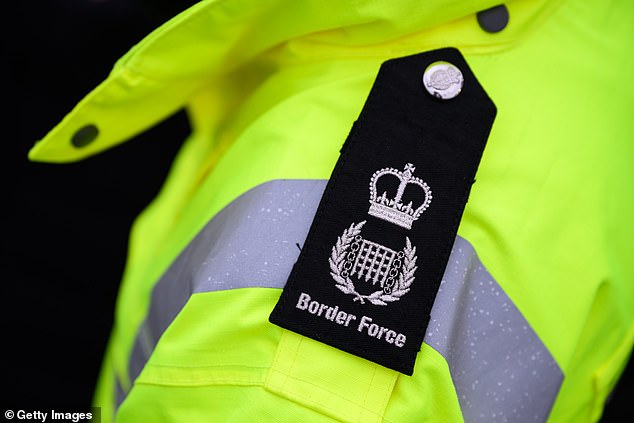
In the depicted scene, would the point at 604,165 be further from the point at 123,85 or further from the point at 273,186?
the point at 123,85

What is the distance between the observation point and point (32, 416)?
1219 millimetres

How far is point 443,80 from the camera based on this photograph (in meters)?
0.65

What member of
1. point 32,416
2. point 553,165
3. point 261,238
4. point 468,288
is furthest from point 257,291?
point 32,416

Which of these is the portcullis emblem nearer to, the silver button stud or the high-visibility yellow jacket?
the high-visibility yellow jacket

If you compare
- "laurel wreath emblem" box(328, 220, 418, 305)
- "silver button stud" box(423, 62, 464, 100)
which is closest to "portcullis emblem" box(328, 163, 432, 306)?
"laurel wreath emblem" box(328, 220, 418, 305)

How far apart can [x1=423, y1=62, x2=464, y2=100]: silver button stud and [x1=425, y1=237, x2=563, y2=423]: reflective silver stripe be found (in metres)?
0.16

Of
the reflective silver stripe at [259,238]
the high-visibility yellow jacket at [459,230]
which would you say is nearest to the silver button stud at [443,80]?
the high-visibility yellow jacket at [459,230]

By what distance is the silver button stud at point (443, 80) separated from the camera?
2.14ft

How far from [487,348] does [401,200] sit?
180 mm

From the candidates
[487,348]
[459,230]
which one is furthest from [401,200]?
[487,348]

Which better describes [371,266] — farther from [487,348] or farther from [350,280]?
[487,348]

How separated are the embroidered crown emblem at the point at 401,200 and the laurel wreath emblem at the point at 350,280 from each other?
34 millimetres

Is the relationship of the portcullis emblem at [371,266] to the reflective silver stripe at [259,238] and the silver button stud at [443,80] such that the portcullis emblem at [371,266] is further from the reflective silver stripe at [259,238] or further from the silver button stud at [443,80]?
the silver button stud at [443,80]

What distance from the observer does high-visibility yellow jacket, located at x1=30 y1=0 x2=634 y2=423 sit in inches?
23.5
